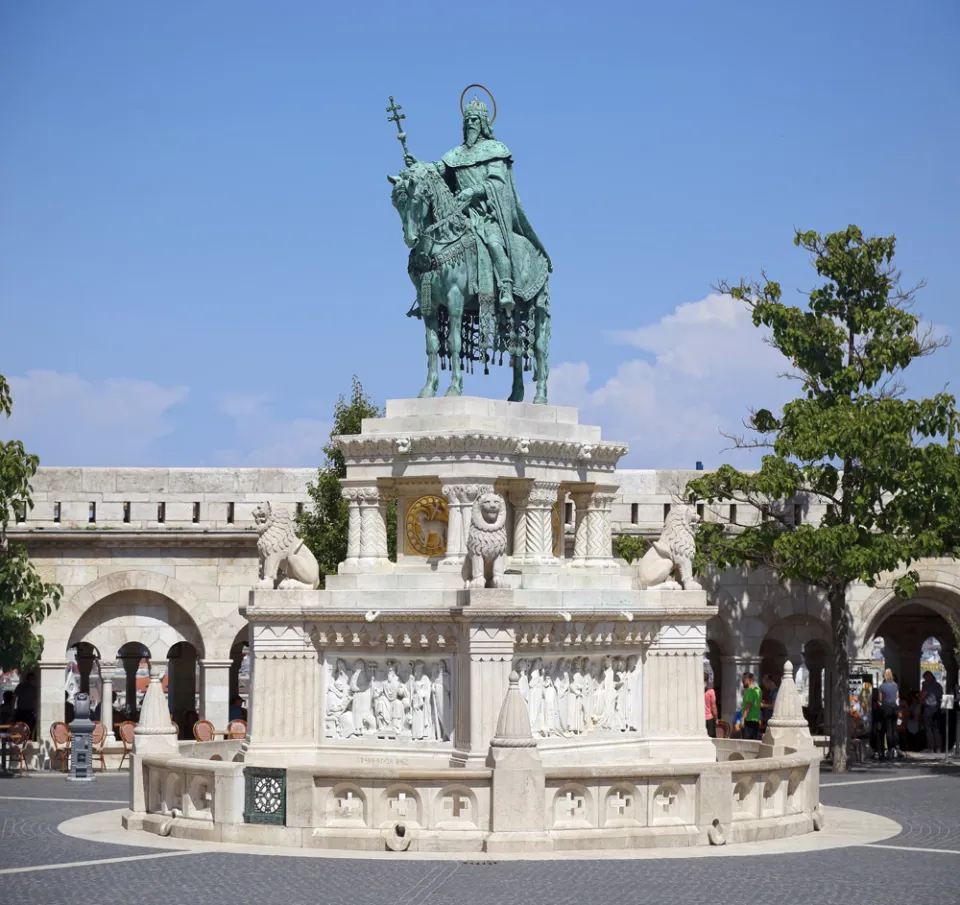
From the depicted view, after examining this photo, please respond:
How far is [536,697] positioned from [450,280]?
4.56m

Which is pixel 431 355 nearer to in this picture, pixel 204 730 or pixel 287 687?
pixel 287 687

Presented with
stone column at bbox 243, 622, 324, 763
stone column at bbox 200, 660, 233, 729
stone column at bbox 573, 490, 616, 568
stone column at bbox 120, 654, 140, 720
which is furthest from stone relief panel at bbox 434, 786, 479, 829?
stone column at bbox 120, 654, 140, 720

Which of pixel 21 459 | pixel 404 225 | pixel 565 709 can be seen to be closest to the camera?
pixel 565 709

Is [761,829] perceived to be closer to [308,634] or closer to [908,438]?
[308,634]

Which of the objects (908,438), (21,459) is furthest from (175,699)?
(908,438)

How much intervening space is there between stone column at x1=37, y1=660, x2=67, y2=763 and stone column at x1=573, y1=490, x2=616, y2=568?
34.3ft

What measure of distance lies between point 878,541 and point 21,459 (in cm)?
1113

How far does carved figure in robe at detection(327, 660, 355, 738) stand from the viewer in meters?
18.3

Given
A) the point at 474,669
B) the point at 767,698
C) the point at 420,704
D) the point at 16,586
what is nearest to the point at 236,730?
the point at 16,586

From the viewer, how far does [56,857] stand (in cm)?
1552

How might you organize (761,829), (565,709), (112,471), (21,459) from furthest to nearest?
(112,471), (21,459), (565,709), (761,829)

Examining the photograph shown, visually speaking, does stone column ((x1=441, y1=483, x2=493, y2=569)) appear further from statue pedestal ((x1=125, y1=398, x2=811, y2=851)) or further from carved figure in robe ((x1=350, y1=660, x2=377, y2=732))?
carved figure in robe ((x1=350, y1=660, x2=377, y2=732))

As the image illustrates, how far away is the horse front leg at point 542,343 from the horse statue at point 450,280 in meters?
0.08

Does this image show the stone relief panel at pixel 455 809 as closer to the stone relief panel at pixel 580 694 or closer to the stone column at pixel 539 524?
the stone relief panel at pixel 580 694
